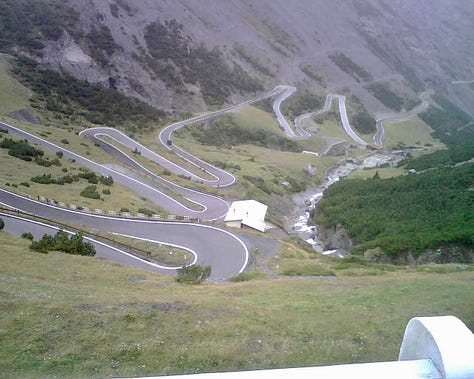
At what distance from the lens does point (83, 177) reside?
36.8 metres

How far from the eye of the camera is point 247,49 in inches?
4299

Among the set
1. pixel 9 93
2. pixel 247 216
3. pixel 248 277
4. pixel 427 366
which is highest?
pixel 9 93

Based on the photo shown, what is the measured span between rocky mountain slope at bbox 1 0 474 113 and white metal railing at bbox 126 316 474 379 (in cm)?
7464

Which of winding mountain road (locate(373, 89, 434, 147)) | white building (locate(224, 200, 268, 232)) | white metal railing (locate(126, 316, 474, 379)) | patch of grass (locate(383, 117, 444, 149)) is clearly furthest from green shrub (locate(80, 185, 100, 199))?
patch of grass (locate(383, 117, 444, 149))

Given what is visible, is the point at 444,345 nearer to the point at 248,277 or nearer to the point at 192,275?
the point at 192,275

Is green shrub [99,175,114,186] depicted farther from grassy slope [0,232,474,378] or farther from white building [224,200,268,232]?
grassy slope [0,232,474,378]

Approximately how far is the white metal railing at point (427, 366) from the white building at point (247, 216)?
30.5 metres

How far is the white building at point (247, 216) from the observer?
111 feet

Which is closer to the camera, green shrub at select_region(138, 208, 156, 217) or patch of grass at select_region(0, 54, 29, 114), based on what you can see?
green shrub at select_region(138, 208, 156, 217)


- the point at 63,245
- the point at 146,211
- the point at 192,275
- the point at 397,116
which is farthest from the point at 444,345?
the point at 397,116

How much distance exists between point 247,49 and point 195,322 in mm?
105716

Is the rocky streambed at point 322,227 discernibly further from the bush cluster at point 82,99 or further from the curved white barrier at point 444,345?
the bush cluster at point 82,99

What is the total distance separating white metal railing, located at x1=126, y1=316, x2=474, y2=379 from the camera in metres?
2.80

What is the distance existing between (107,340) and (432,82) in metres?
165
